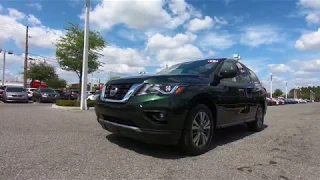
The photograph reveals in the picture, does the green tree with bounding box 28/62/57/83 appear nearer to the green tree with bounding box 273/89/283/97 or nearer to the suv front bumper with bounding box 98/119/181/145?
the suv front bumper with bounding box 98/119/181/145

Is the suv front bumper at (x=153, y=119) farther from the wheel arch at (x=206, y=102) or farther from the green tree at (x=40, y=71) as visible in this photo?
the green tree at (x=40, y=71)

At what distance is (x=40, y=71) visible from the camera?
1911 inches

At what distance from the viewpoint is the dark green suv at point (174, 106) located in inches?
168

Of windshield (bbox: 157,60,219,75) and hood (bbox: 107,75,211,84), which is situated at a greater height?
windshield (bbox: 157,60,219,75)

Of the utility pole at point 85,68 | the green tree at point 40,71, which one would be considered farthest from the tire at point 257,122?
the green tree at point 40,71

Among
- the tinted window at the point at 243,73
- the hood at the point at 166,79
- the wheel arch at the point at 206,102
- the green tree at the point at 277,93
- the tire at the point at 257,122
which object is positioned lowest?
the tire at the point at 257,122

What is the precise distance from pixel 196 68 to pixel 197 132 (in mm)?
1542

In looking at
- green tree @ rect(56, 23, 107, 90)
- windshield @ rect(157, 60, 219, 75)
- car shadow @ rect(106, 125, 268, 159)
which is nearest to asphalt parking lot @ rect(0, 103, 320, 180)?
car shadow @ rect(106, 125, 268, 159)

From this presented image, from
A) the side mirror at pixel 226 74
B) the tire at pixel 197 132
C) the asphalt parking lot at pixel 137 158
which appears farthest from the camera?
the side mirror at pixel 226 74

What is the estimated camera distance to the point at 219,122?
540 centimetres

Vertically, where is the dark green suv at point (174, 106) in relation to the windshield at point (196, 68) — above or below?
below

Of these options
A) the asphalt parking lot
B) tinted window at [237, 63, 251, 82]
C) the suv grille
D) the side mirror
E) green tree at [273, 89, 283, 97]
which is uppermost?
green tree at [273, 89, 283, 97]

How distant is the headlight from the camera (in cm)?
438

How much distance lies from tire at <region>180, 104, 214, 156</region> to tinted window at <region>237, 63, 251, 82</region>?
191 centimetres
